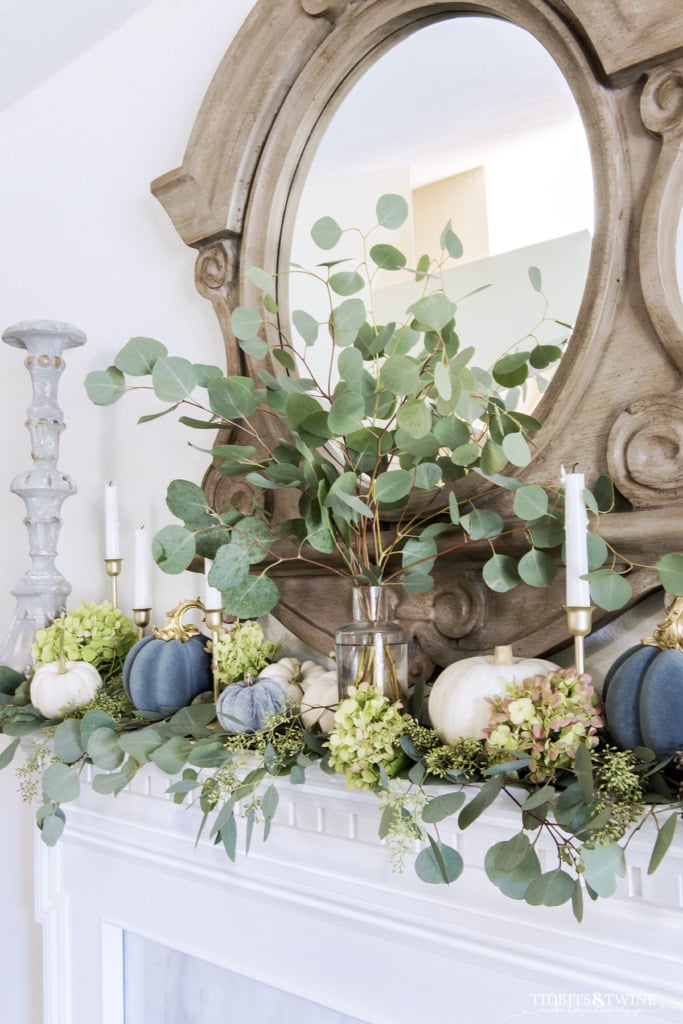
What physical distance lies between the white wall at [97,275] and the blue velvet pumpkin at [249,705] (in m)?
0.39

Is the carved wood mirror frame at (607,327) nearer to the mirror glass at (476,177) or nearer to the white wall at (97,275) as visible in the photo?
the mirror glass at (476,177)

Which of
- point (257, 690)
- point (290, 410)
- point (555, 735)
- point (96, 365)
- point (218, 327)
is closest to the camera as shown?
point (555, 735)

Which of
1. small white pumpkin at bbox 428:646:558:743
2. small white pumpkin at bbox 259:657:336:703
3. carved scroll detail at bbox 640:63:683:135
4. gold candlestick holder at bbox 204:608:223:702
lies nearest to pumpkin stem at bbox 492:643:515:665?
small white pumpkin at bbox 428:646:558:743

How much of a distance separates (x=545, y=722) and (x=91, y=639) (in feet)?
2.35

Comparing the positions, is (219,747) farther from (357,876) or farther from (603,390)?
(603,390)

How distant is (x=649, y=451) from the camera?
767 mm

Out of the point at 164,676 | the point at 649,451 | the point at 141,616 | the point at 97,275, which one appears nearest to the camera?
the point at 649,451

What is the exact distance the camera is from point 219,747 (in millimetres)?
859

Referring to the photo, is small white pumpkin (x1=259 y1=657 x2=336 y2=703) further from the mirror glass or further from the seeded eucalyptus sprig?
the mirror glass

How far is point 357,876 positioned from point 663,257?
70 cm

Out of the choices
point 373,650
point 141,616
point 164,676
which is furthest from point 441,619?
point 141,616

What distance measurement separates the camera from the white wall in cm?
130

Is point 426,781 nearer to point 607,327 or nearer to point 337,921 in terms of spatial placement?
point 337,921

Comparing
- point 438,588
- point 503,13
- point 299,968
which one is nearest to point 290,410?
point 438,588
